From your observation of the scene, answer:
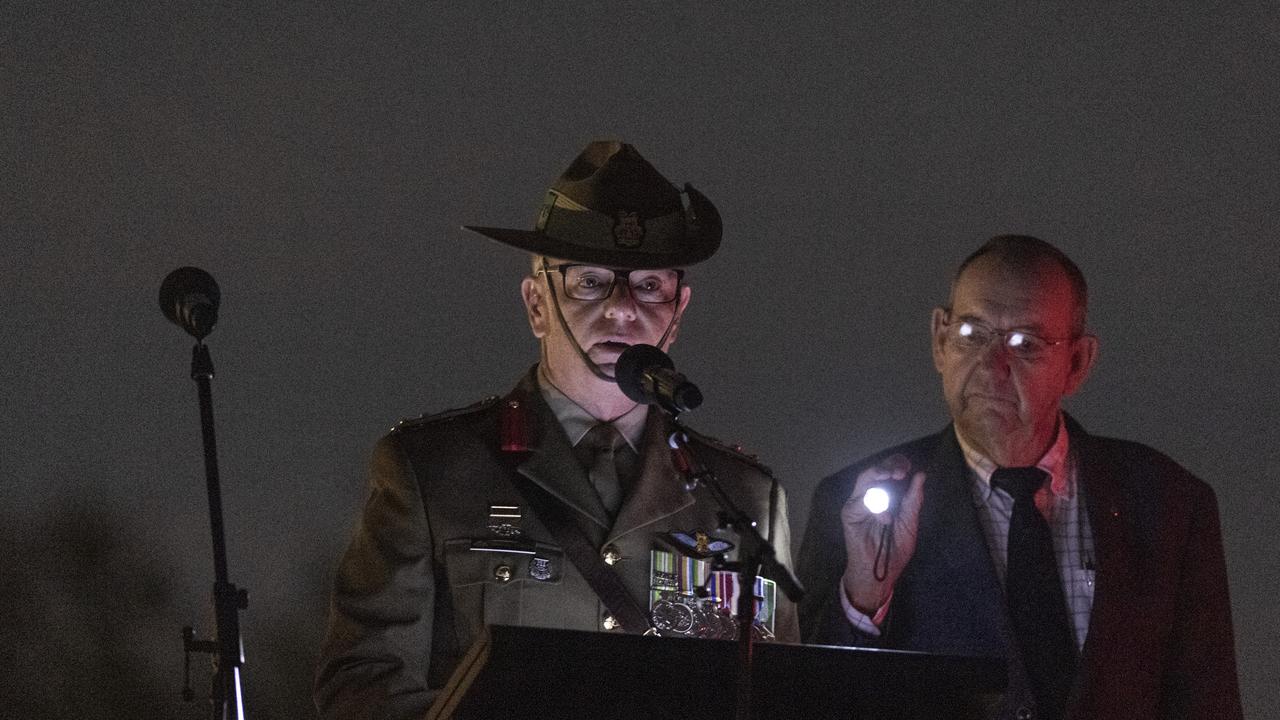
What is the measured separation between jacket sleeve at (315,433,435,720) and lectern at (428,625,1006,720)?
3.30 ft

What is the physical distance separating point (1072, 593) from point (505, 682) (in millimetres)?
1984

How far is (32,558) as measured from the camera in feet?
18.9

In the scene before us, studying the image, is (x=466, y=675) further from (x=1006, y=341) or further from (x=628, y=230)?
(x=1006, y=341)

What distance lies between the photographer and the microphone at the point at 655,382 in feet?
9.18

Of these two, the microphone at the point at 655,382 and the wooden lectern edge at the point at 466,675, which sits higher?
the microphone at the point at 655,382

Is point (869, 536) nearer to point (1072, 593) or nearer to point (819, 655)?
point (1072, 593)

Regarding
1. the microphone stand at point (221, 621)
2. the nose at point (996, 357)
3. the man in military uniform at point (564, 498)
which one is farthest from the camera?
the nose at point (996, 357)

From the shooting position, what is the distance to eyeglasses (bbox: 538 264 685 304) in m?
3.87

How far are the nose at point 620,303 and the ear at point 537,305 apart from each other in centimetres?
17

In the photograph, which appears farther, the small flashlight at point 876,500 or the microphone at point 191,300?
the small flashlight at point 876,500

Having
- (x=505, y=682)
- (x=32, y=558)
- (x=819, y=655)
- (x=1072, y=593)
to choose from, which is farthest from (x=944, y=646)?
(x=32, y=558)

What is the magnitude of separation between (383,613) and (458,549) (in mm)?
226

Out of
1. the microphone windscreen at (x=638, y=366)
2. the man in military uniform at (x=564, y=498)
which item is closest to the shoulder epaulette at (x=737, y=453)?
the man in military uniform at (x=564, y=498)

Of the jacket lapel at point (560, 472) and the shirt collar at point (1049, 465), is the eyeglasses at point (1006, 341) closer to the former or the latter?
the shirt collar at point (1049, 465)
